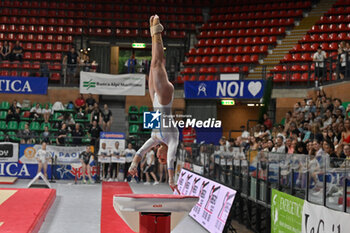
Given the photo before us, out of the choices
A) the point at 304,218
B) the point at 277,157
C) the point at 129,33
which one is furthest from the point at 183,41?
the point at 304,218

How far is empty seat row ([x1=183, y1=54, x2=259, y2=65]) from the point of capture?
22.3 m

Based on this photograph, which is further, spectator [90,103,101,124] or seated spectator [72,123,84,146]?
spectator [90,103,101,124]

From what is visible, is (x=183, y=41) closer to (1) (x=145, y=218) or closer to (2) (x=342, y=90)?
(2) (x=342, y=90)

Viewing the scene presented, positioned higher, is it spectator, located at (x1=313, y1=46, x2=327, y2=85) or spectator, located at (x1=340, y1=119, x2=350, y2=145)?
spectator, located at (x1=313, y1=46, x2=327, y2=85)

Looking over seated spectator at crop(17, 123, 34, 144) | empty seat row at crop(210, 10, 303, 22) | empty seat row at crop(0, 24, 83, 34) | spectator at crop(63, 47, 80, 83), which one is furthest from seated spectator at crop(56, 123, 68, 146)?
empty seat row at crop(210, 10, 303, 22)

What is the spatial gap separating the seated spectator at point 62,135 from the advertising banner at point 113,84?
5.35 ft

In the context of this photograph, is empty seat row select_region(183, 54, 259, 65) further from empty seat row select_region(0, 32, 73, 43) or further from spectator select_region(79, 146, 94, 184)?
spectator select_region(79, 146, 94, 184)

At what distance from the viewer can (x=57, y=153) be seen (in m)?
18.1

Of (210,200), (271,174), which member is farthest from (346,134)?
(210,200)

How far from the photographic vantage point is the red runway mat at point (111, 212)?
394 inches

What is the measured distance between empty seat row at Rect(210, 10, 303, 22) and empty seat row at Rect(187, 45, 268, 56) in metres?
2.11

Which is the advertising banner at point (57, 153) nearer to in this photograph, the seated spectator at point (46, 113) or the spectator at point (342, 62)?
the seated spectator at point (46, 113)

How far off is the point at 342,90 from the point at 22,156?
11.0 m

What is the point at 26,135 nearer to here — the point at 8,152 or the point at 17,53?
the point at 8,152
